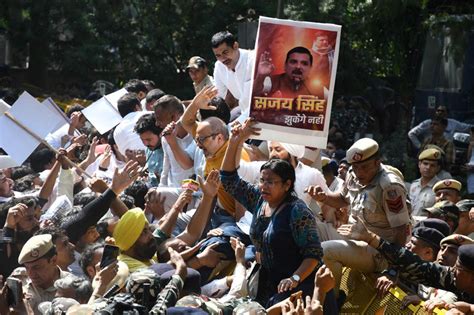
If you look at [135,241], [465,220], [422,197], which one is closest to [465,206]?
[465,220]

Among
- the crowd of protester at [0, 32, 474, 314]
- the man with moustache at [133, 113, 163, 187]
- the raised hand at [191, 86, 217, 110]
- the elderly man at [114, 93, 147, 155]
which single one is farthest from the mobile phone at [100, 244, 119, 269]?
the elderly man at [114, 93, 147, 155]

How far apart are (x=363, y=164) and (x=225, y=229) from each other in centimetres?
114

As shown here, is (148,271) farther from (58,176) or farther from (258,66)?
(58,176)

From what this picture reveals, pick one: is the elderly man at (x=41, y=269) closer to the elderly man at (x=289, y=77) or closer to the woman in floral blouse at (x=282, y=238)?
the woman in floral blouse at (x=282, y=238)

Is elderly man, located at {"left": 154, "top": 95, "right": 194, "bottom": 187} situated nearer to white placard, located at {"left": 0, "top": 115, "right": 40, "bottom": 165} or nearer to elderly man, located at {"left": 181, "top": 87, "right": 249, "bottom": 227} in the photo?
elderly man, located at {"left": 181, "top": 87, "right": 249, "bottom": 227}

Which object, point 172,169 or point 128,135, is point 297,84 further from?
point 128,135

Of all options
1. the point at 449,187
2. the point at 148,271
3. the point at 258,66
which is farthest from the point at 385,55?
the point at 148,271

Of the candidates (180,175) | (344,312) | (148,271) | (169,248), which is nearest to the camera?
(148,271)

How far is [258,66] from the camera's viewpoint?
29.3 ft

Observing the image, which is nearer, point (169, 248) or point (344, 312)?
point (169, 248)

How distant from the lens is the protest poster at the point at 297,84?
878 centimetres

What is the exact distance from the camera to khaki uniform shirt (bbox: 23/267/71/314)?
801cm

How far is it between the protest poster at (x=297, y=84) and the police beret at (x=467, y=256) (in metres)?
1.71

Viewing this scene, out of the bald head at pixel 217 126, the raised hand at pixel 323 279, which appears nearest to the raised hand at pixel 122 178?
the bald head at pixel 217 126
